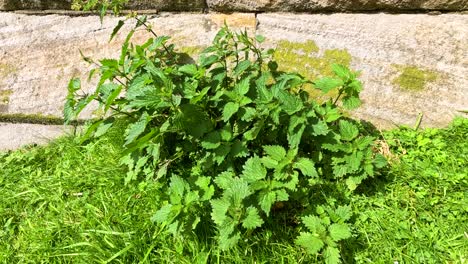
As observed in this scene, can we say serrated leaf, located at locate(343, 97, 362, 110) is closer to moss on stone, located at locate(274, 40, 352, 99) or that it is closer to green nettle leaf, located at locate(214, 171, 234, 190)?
moss on stone, located at locate(274, 40, 352, 99)

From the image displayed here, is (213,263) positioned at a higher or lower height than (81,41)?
lower

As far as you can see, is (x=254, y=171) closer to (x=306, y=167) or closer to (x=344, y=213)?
(x=306, y=167)

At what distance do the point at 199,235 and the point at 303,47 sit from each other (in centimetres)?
145

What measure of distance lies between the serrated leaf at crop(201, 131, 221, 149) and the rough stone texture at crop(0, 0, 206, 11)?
1.33 metres

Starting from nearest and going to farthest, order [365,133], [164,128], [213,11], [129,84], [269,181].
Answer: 1. [269,181]
2. [164,128]
3. [129,84]
4. [365,133]
5. [213,11]

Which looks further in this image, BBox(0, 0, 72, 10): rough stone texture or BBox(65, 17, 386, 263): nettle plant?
BBox(0, 0, 72, 10): rough stone texture

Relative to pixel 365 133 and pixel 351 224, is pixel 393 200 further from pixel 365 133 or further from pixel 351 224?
pixel 365 133

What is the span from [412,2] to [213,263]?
212cm

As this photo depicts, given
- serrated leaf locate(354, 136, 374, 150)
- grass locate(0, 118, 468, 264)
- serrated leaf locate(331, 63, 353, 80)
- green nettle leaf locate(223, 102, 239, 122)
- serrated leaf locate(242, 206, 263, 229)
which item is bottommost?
grass locate(0, 118, 468, 264)

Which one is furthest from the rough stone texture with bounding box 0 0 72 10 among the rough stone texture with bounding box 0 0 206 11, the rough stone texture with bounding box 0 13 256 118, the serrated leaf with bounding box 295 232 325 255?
the serrated leaf with bounding box 295 232 325 255

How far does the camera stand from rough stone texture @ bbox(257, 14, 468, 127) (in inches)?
106

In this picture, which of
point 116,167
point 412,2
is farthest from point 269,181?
point 412,2

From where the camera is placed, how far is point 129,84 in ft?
8.16

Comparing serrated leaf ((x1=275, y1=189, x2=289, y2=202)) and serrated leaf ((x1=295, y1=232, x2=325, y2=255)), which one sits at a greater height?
serrated leaf ((x1=275, y1=189, x2=289, y2=202))
